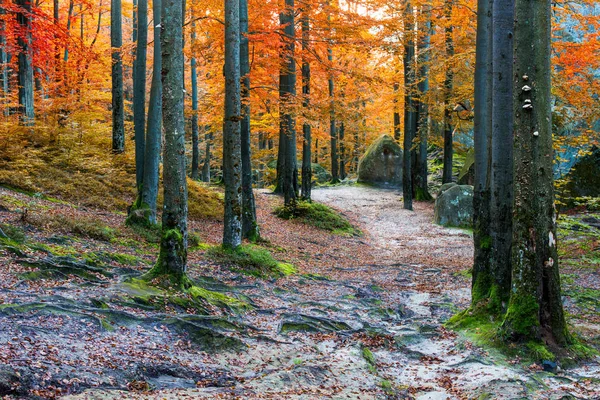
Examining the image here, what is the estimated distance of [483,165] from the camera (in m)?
7.95

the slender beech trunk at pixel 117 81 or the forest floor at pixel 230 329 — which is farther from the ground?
the slender beech trunk at pixel 117 81

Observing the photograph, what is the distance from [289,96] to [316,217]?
538 centimetres

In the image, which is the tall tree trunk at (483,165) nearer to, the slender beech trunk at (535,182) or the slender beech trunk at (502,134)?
the slender beech trunk at (502,134)

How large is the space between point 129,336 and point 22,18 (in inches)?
526

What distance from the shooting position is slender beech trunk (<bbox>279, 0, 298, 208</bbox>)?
14.0m

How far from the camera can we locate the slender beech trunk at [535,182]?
5.70 metres

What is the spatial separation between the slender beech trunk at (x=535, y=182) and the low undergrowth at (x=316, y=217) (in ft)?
38.2

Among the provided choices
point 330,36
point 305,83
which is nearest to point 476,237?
point 330,36

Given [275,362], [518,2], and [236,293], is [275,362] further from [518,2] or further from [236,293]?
[518,2]

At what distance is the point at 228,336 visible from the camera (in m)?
6.16

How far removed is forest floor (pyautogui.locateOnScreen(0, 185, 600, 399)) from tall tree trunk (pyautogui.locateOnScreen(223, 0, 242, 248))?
115 centimetres

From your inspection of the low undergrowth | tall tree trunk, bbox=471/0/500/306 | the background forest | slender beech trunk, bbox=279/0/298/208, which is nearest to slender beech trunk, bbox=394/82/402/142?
the background forest

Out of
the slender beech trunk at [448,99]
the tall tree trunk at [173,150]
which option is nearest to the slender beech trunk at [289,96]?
the slender beech trunk at [448,99]

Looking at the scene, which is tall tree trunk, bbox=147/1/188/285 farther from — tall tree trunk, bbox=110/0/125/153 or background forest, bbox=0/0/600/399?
tall tree trunk, bbox=110/0/125/153
